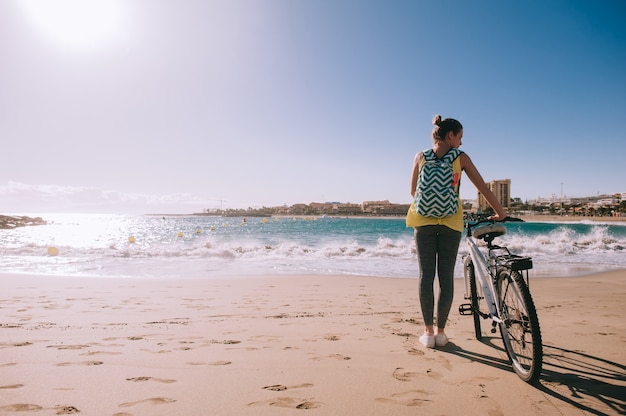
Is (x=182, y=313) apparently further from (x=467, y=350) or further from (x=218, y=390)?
(x=467, y=350)

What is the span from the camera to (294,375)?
2408mm

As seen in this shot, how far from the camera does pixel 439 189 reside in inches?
107

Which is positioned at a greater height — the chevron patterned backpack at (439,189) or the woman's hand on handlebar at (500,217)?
the chevron patterned backpack at (439,189)

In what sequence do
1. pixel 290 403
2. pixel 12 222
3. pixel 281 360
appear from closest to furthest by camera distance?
pixel 290 403 < pixel 281 360 < pixel 12 222

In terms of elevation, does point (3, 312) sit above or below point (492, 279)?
below

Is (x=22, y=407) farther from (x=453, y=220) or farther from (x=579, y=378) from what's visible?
(x=579, y=378)

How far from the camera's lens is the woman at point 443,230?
2.78 m

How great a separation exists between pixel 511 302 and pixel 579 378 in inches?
26.8

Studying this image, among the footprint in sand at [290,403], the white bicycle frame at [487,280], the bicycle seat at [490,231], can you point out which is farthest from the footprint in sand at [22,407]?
the bicycle seat at [490,231]

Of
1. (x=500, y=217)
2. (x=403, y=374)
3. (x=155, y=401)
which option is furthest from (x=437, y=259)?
(x=155, y=401)

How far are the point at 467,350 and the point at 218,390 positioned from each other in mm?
2135

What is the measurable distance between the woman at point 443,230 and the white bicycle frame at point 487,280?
0.19 m

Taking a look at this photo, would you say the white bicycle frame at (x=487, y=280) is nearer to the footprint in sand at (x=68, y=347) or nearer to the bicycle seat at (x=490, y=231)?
the bicycle seat at (x=490, y=231)

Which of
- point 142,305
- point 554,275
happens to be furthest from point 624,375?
point 554,275
